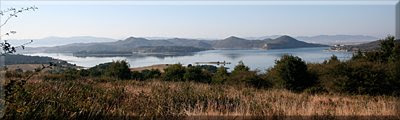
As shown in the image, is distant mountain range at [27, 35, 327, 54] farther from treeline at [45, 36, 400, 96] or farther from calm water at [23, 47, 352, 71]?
treeline at [45, 36, 400, 96]

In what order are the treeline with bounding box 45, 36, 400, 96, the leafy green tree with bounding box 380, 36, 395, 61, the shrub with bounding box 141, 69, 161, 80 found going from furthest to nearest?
1. the shrub with bounding box 141, 69, 161, 80
2. the leafy green tree with bounding box 380, 36, 395, 61
3. the treeline with bounding box 45, 36, 400, 96

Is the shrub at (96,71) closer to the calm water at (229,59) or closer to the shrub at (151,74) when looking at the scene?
the calm water at (229,59)

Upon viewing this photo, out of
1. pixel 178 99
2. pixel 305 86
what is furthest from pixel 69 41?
pixel 178 99

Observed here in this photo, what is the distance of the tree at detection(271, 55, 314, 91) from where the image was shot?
25.9 metres

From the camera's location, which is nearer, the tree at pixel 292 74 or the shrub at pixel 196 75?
the tree at pixel 292 74

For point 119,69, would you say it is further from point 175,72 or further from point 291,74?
point 291,74

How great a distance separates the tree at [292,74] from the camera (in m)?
25.9

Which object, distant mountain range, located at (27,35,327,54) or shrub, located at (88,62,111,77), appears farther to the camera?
distant mountain range, located at (27,35,327,54)

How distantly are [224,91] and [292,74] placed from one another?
15165 millimetres

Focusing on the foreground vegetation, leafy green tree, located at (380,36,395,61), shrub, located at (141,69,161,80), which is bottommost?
shrub, located at (141,69,161,80)

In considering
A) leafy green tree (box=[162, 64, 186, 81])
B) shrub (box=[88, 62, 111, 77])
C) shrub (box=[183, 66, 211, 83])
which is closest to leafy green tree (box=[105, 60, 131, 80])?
shrub (box=[88, 62, 111, 77])

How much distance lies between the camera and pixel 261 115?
5.76 metres

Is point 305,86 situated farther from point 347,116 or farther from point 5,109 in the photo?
point 5,109

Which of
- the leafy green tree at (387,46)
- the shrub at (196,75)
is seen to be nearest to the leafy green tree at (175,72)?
the shrub at (196,75)
